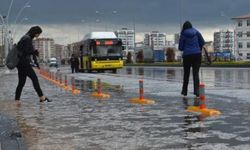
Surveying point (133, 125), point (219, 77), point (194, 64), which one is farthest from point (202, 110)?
point (219, 77)

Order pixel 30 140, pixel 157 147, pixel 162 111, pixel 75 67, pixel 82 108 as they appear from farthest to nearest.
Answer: pixel 75 67 < pixel 82 108 < pixel 162 111 < pixel 30 140 < pixel 157 147

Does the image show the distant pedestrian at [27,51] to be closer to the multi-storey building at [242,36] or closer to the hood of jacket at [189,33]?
the hood of jacket at [189,33]

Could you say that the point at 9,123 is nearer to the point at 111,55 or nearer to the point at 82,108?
the point at 82,108

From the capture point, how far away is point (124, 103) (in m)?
14.9

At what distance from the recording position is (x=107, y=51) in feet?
167

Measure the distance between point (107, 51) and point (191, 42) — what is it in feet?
117

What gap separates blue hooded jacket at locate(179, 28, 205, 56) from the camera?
15438 mm

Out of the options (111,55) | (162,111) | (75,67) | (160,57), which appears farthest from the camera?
(160,57)

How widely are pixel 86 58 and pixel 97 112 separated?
132 feet

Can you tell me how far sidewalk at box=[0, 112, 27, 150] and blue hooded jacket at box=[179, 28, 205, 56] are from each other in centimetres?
614

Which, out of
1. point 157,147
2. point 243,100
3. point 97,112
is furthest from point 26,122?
point 243,100

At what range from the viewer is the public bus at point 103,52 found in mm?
50341

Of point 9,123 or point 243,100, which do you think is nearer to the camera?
point 9,123

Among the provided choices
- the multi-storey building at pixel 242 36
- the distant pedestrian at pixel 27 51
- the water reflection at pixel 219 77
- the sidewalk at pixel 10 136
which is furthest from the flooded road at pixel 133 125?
the multi-storey building at pixel 242 36
